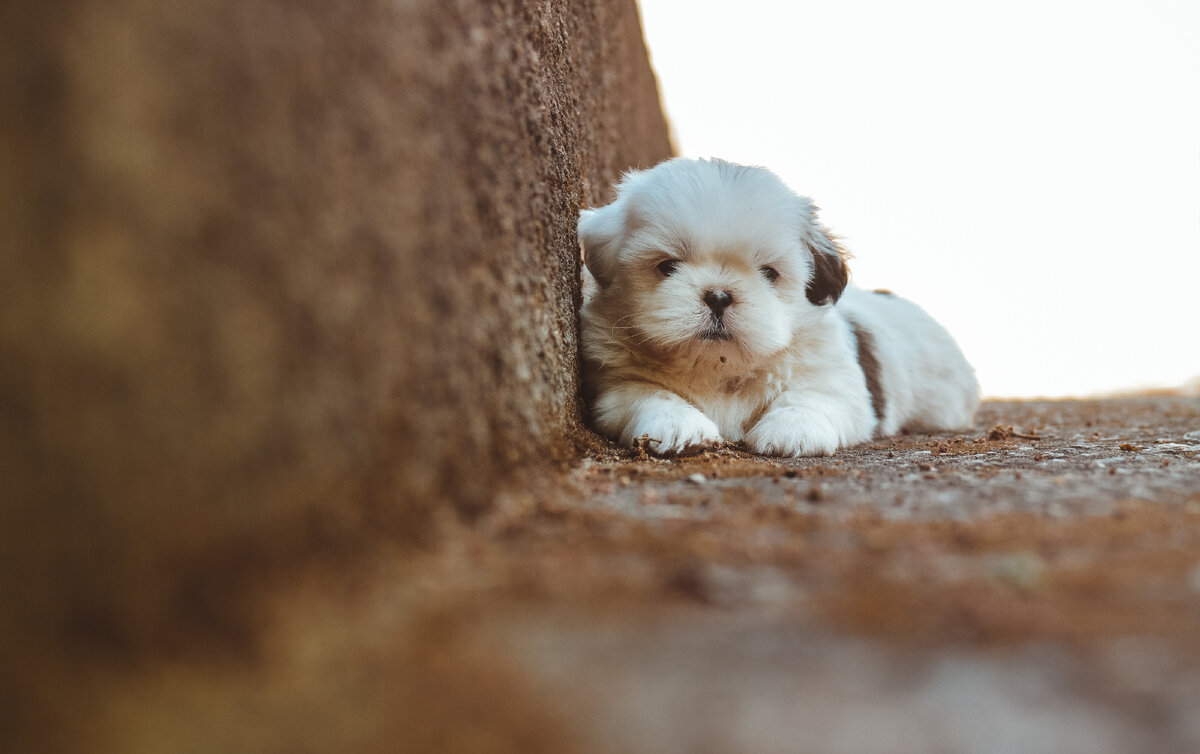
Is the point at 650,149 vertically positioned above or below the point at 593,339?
above

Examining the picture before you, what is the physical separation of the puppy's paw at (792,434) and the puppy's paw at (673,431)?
0.23 metres

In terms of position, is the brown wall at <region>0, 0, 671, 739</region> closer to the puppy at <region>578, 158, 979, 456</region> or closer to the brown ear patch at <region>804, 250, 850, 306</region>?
the puppy at <region>578, 158, 979, 456</region>

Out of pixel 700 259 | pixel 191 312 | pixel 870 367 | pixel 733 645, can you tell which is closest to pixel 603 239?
pixel 700 259

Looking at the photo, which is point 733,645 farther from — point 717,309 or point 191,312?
point 717,309

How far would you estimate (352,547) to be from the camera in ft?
5.62

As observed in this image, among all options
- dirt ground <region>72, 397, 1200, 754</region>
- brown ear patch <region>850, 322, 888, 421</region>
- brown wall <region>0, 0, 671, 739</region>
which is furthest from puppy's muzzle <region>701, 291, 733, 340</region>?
brown wall <region>0, 0, 671, 739</region>

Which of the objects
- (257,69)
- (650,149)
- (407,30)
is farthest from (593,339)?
(650,149)

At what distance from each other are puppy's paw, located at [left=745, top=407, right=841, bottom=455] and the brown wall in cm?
223

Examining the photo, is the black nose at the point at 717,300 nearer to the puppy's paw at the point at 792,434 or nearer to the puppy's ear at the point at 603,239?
the puppy's ear at the point at 603,239

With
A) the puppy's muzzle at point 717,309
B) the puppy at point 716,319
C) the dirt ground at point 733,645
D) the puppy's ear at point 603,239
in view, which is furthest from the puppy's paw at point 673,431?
the dirt ground at point 733,645

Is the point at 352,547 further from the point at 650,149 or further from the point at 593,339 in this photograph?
the point at 650,149

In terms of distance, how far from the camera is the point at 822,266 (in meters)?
4.10

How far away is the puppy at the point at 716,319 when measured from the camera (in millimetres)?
3643

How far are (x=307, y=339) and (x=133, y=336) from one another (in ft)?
1.03
